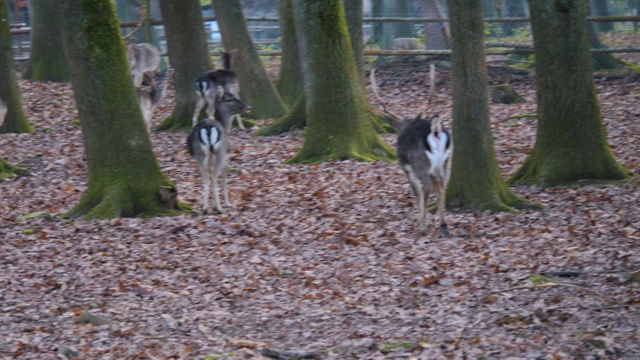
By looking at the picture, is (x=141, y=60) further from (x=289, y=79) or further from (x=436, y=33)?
(x=436, y=33)

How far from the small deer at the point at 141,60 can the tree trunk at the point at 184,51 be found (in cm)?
534

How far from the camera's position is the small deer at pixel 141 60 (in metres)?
23.2

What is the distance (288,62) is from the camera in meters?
19.6

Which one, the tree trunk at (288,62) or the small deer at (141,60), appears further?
the small deer at (141,60)

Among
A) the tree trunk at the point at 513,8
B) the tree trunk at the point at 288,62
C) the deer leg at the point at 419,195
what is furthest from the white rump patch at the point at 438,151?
the tree trunk at the point at 513,8

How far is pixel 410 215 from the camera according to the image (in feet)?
37.8

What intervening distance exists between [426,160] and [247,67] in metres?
8.76

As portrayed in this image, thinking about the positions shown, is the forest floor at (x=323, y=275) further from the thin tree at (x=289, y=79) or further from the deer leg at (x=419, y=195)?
the thin tree at (x=289, y=79)

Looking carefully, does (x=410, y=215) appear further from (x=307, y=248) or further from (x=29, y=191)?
(x=29, y=191)

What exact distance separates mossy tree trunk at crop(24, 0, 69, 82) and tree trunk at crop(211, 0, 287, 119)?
463 centimetres

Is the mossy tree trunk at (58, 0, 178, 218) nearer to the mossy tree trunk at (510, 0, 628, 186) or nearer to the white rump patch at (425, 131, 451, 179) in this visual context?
the white rump patch at (425, 131, 451, 179)

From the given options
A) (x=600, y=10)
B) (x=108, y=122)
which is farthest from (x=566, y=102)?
(x=600, y=10)

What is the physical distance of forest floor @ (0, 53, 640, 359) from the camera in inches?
300

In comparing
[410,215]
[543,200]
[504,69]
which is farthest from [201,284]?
[504,69]
